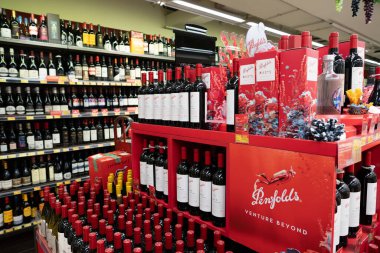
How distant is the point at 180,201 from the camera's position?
4.54 feet

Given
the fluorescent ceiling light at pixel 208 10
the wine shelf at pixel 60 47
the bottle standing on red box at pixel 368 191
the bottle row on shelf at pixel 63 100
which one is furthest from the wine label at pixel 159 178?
the fluorescent ceiling light at pixel 208 10

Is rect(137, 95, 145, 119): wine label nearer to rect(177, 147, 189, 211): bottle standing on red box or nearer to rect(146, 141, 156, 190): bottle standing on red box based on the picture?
rect(146, 141, 156, 190): bottle standing on red box

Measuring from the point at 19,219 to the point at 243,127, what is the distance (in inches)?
128

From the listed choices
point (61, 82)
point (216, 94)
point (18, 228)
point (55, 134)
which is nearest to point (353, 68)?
point (216, 94)

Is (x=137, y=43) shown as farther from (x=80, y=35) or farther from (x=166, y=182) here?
(x=166, y=182)

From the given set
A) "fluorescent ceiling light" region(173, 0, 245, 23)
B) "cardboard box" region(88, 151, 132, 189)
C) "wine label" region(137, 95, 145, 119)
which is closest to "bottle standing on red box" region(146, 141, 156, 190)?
"wine label" region(137, 95, 145, 119)

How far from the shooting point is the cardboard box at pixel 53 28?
3193 mm

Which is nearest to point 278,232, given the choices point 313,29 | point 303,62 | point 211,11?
point 303,62

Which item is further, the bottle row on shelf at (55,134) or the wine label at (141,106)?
the bottle row on shelf at (55,134)

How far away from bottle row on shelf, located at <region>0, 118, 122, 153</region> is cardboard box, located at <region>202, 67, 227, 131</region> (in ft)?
8.92

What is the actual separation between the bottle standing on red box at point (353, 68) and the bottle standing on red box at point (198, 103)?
0.78 m

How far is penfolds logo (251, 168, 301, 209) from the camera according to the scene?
0.89m

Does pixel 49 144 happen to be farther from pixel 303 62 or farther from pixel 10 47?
pixel 303 62

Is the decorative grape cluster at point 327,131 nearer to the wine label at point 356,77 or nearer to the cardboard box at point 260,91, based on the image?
the cardboard box at point 260,91
